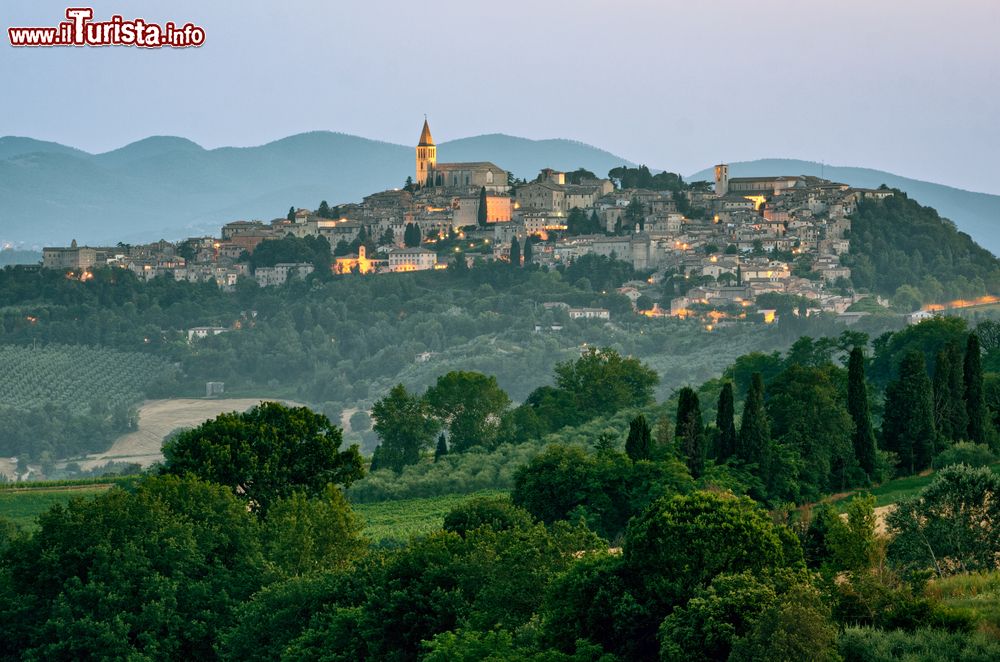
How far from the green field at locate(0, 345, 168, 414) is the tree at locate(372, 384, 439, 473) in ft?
179

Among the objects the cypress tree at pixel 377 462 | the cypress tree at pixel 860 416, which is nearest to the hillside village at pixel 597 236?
the cypress tree at pixel 377 462

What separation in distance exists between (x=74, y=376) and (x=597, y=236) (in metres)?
37.7

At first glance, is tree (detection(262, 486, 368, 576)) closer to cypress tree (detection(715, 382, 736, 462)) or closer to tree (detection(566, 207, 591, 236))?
cypress tree (detection(715, 382, 736, 462))

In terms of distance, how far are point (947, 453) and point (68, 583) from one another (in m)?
16.9

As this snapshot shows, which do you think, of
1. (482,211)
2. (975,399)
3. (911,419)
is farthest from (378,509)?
(482,211)

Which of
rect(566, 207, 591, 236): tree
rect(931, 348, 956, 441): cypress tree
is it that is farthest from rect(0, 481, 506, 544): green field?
rect(566, 207, 591, 236): tree

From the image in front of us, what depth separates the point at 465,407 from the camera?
51.4 m

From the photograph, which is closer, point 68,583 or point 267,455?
point 68,583

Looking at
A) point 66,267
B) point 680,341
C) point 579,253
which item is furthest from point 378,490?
point 66,267

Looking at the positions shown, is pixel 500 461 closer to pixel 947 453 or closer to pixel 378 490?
pixel 378 490

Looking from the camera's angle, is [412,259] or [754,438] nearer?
[754,438]

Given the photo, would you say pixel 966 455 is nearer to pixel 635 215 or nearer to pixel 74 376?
pixel 635 215

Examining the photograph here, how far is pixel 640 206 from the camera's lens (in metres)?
116

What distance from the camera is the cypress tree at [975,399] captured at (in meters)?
33.8
